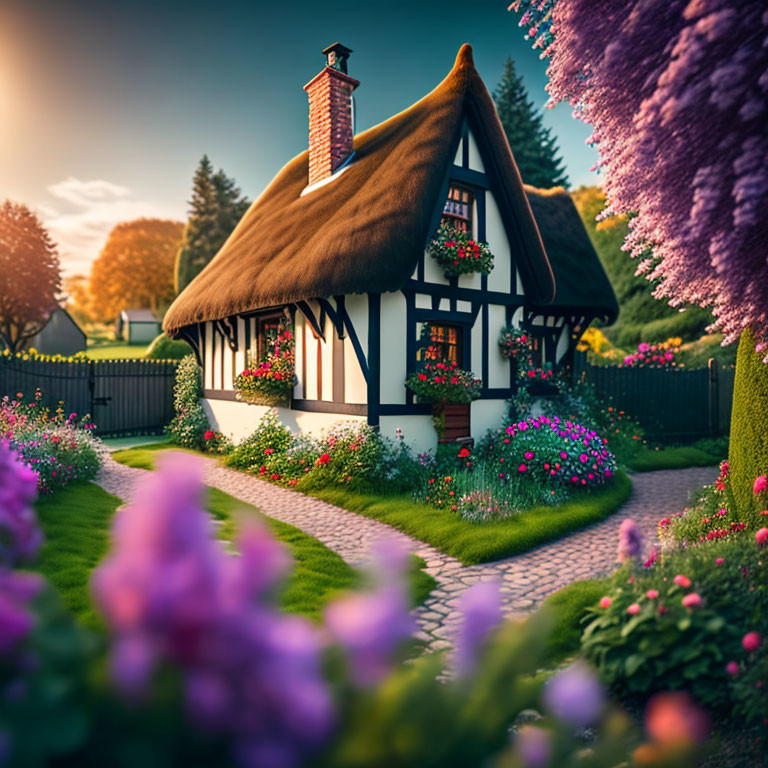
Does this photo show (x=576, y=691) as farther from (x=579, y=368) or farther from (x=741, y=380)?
(x=579, y=368)

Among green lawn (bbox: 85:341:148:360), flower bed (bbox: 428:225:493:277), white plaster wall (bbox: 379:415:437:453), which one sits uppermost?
flower bed (bbox: 428:225:493:277)

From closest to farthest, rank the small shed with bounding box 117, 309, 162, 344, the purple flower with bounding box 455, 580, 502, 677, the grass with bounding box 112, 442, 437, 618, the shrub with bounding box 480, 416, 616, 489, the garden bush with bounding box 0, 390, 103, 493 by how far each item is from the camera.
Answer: the purple flower with bounding box 455, 580, 502, 677
the grass with bounding box 112, 442, 437, 618
the garden bush with bounding box 0, 390, 103, 493
the shrub with bounding box 480, 416, 616, 489
the small shed with bounding box 117, 309, 162, 344

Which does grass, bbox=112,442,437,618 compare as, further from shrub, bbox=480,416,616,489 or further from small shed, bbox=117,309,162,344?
small shed, bbox=117,309,162,344

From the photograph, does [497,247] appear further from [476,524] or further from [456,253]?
[476,524]

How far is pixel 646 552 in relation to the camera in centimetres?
621

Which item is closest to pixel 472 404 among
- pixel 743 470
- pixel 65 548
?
pixel 743 470

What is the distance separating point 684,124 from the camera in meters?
4.00

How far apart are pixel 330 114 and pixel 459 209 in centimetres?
382

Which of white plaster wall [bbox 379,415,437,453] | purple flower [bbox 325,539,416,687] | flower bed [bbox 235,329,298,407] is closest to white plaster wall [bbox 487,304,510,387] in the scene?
white plaster wall [bbox 379,415,437,453]

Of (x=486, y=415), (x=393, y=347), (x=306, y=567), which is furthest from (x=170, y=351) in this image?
(x=306, y=567)

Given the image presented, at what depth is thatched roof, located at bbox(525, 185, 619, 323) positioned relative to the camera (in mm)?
14711

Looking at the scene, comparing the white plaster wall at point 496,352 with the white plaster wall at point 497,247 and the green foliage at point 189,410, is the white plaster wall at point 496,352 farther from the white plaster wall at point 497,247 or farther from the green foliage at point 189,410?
the green foliage at point 189,410

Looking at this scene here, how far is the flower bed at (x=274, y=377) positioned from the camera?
1105cm

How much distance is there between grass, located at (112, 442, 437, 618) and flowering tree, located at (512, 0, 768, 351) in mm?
3385
